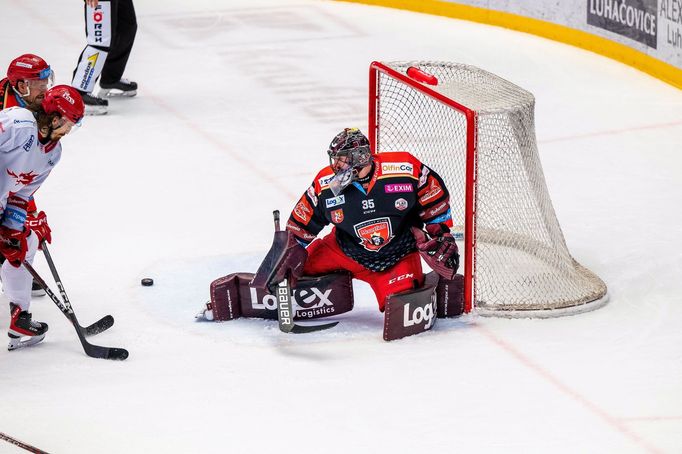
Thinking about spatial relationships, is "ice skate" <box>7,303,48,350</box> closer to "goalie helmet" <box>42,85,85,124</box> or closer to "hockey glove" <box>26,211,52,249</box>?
"hockey glove" <box>26,211,52,249</box>

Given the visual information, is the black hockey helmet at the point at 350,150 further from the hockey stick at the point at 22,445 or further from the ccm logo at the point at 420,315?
the hockey stick at the point at 22,445

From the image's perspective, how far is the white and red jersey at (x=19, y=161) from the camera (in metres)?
4.93

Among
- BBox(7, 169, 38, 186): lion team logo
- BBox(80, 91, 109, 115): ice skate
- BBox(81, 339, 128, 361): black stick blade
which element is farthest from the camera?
BBox(80, 91, 109, 115): ice skate

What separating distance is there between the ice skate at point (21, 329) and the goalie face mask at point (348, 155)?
1.31m

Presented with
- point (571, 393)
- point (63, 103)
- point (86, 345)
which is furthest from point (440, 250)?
point (63, 103)

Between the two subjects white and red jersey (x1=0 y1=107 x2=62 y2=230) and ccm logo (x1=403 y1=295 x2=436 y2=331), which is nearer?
white and red jersey (x1=0 y1=107 x2=62 y2=230)

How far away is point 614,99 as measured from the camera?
8.66 metres

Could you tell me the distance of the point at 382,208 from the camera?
17.2ft

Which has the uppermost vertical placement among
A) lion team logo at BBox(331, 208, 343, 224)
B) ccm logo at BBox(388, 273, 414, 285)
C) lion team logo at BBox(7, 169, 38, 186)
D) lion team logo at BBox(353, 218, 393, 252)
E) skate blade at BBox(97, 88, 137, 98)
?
lion team logo at BBox(7, 169, 38, 186)

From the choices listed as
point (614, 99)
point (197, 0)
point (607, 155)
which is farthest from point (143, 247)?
point (197, 0)

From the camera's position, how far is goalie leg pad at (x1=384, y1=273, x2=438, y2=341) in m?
5.16

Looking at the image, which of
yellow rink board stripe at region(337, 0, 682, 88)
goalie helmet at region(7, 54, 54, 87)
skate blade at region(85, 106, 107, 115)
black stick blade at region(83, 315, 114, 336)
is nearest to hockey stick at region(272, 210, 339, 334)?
black stick blade at region(83, 315, 114, 336)

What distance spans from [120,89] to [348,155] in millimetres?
4170

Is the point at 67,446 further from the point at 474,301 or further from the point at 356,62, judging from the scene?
the point at 356,62
